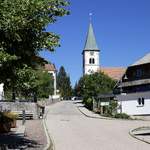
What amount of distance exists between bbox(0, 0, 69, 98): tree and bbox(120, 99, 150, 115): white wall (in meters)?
45.3

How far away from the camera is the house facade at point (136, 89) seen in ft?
211

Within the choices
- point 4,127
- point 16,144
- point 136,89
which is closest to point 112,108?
point 136,89

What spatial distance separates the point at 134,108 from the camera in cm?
6506

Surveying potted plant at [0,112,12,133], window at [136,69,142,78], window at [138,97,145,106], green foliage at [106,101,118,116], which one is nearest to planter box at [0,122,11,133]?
potted plant at [0,112,12,133]

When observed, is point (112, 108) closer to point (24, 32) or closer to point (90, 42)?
point (24, 32)

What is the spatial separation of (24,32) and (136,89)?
51.5 metres

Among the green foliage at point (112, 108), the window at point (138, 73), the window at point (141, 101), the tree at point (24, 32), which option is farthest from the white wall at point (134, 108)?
the tree at point (24, 32)

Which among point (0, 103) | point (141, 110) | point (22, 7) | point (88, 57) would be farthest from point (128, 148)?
point (88, 57)

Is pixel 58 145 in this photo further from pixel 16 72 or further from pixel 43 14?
pixel 43 14

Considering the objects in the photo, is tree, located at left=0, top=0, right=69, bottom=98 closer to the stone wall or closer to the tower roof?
the stone wall

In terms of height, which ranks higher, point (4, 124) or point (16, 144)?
point (4, 124)

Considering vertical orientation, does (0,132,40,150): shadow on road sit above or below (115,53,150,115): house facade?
below

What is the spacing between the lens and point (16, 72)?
1769 cm

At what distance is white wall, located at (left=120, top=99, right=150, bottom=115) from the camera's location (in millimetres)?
63219
